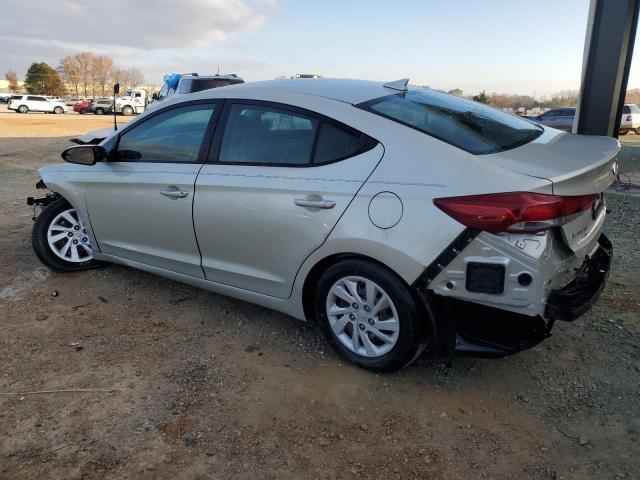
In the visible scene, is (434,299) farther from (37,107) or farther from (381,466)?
(37,107)

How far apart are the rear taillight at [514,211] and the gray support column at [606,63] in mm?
6239

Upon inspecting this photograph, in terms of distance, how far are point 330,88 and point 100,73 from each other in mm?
97475

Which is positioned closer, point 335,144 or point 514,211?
point 514,211

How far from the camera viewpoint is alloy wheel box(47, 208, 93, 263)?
14.6 feet

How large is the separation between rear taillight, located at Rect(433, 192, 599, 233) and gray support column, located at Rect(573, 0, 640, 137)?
6239 millimetres

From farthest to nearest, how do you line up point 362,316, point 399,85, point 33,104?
point 33,104, point 399,85, point 362,316

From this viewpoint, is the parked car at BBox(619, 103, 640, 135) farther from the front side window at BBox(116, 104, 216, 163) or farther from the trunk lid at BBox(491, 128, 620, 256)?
the front side window at BBox(116, 104, 216, 163)

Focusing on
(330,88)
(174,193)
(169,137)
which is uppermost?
(330,88)

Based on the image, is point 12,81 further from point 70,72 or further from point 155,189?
point 155,189

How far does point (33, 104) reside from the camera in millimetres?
45094

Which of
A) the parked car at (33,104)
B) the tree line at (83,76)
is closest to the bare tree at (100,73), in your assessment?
the tree line at (83,76)

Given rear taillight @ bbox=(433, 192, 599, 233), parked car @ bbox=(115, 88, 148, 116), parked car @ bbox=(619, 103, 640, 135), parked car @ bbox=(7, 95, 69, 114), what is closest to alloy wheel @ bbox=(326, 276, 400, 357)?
rear taillight @ bbox=(433, 192, 599, 233)

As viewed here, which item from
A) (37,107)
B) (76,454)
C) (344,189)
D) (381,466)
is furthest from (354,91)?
(37,107)

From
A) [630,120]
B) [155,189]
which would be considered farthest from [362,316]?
[630,120]
